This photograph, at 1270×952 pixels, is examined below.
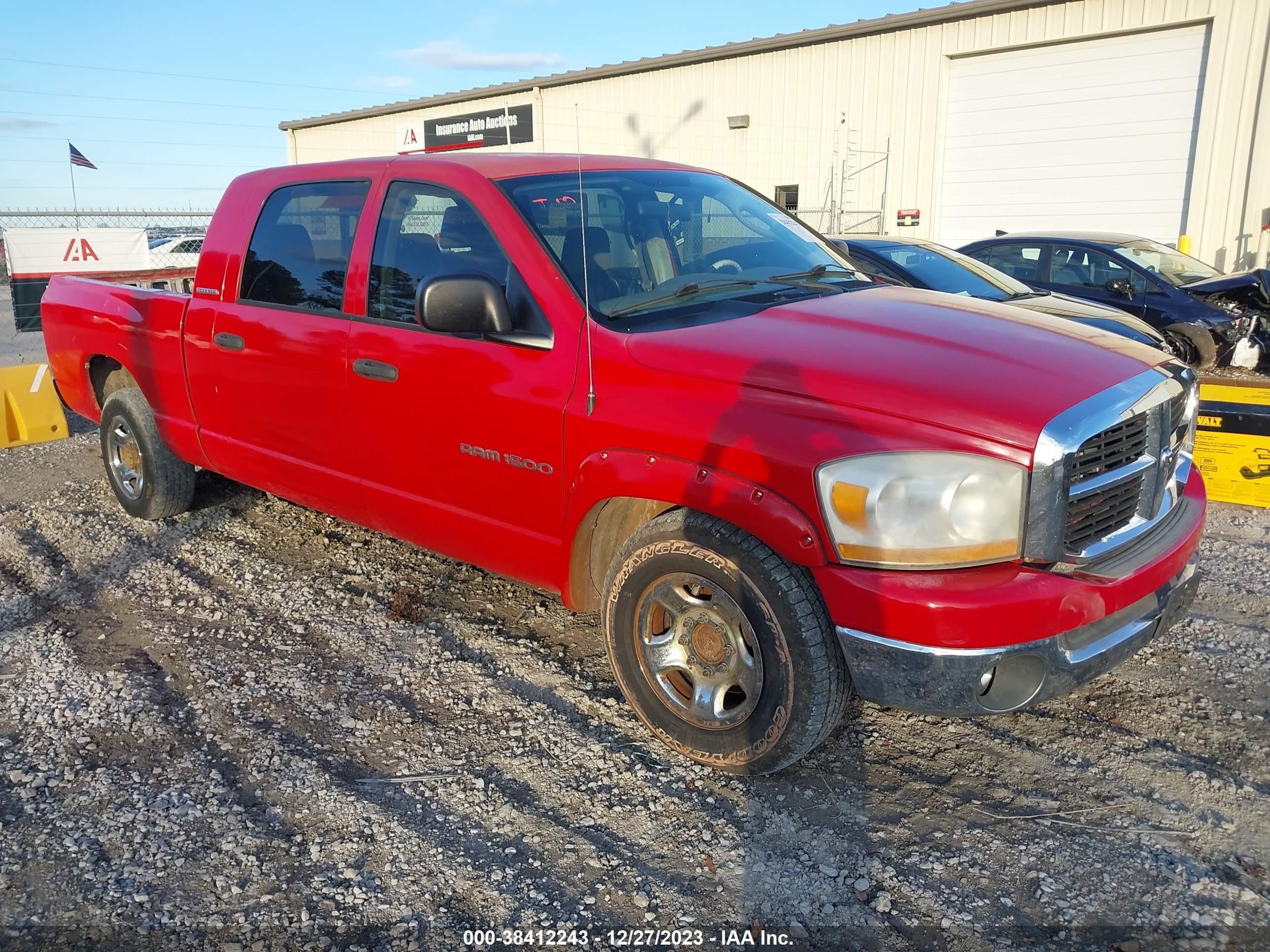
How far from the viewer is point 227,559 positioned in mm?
5199

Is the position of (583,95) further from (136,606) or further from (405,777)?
(405,777)

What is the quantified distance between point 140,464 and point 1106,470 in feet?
17.1

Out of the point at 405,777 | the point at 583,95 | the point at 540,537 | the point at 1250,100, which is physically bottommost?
the point at 405,777

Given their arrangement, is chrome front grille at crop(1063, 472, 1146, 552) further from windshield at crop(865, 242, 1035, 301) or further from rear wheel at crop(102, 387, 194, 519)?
windshield at crop(865, 242, 1035, 301)

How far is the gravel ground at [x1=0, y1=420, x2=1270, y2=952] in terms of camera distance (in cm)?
248

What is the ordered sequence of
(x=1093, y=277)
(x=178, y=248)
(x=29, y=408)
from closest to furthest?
(x=29, y=408), (x=1093, y=277), (x=178, y=248)

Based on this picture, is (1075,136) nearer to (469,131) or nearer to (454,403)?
(454,403)

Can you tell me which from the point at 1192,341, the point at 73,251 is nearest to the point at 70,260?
the point at 73,251

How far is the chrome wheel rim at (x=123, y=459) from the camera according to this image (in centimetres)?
570

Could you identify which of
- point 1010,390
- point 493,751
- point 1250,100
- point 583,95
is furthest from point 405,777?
point 583,95

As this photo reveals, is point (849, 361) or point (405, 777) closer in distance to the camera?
point (849, 361)

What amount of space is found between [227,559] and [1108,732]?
4361 millimetres

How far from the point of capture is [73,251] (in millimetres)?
12492

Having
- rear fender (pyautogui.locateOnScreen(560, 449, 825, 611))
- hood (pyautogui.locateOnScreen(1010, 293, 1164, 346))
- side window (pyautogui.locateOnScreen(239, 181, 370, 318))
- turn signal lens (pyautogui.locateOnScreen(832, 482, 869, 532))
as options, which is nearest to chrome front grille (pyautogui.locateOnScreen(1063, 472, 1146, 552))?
turn signal lens (pyautogui.locateOnScreen(832, 482, 869, 532))
